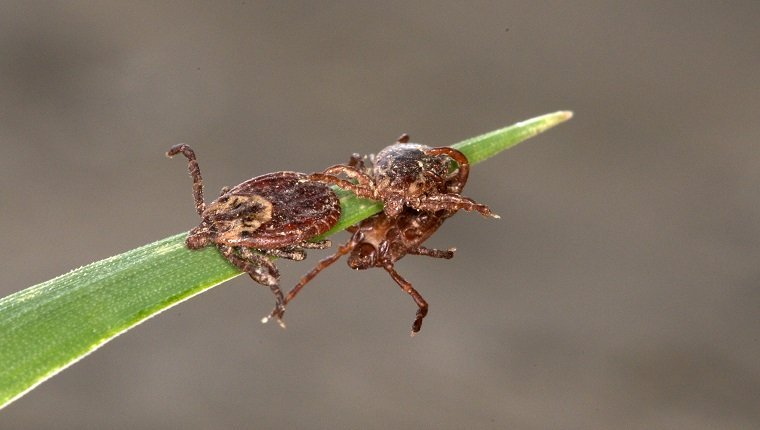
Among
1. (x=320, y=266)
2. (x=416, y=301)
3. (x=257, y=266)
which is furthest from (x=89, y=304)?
(x=416, y=301)

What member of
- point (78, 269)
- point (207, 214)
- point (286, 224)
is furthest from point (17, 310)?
point (286, 224)

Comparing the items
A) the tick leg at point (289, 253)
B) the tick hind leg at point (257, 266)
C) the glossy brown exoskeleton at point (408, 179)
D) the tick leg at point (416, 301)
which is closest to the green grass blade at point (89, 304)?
the tick hind leg at point (257, 266)

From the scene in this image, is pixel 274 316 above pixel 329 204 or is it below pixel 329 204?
below

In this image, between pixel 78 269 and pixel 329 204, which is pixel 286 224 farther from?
pixel 78 269

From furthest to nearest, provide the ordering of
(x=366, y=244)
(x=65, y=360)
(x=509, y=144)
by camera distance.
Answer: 1. (x=366, y=244)
2. (x=509, y=144)
3. (x=65, y=360)

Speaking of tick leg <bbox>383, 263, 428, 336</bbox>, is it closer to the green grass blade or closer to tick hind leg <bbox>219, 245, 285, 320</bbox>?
tick hind leg <bbox>219, 245, 285, 320</bbox>

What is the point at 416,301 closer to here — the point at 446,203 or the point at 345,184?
the point at 446,203
